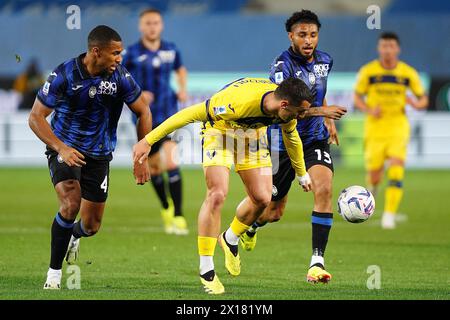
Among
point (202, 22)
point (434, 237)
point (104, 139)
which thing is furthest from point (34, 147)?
point (104, 139)

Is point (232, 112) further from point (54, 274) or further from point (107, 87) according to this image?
point (54, 274)

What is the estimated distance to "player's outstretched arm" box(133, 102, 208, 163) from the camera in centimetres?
870

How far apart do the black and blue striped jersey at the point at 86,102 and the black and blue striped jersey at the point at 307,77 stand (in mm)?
1408

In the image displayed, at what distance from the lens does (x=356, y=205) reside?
9.95 meters

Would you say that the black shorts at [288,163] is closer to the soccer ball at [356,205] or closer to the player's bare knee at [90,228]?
the soccer ball at [356,205]

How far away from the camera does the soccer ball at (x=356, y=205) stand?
9922 millimetres

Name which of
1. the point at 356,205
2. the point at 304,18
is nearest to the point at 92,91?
the point at 304,18

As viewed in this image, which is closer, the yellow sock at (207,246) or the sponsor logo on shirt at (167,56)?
the yellow sock at (207,246)

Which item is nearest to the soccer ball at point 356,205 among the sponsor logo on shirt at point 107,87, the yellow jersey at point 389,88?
the sponsor logo on shirt at point 107,87

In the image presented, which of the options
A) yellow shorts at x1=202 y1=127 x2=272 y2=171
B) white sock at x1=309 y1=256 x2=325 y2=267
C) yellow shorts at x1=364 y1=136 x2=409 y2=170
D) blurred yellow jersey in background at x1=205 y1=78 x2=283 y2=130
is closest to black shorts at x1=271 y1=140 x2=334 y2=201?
yellow shorts at x1=202 y1=127 x2=272 y2=171

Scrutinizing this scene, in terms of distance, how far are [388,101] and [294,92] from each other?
7403 mm

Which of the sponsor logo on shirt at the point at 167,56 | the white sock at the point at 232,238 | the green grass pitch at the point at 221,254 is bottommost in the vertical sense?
the green grass pitch at the point at 221,254

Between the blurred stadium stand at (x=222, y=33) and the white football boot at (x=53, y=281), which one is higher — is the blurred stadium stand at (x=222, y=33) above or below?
above
